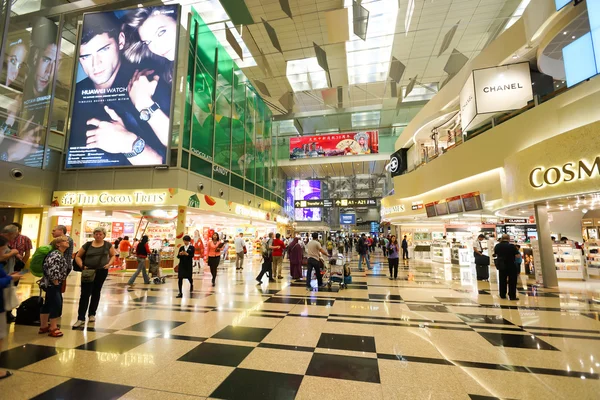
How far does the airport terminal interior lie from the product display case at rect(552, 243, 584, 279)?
52mm

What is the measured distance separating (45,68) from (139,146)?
15.9 feet

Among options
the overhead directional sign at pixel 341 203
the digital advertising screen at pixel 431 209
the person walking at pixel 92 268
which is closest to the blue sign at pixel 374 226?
the overhead directional sign at pixel 341 203

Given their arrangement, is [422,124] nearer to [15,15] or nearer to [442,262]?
[442,262]

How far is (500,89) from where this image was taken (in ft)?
27.8

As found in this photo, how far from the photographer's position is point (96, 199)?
10250 mm

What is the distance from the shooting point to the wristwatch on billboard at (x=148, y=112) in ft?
33.4

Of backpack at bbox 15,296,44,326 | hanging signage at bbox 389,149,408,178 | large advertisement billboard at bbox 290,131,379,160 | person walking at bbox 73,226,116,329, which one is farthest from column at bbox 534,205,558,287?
large advertisement billboard at bbox 290,131,379,160

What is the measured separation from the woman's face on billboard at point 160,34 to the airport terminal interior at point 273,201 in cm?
7

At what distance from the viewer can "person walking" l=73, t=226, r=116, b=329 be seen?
4.07m

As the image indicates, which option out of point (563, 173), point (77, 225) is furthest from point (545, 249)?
point (77, 225)

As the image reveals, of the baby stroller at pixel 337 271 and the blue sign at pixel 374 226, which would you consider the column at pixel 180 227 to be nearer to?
the baby stroller at pixel 337 271

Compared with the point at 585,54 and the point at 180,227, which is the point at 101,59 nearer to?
the point at 180,227

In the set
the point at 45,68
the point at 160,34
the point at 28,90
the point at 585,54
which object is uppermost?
the point at 160,34

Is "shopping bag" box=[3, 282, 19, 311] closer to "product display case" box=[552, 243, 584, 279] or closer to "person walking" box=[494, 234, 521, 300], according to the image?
"person walking" box=[494, 234, 521, 300]
